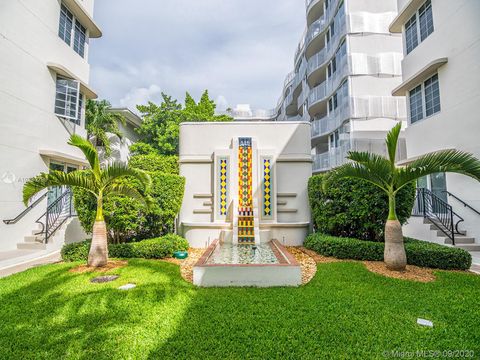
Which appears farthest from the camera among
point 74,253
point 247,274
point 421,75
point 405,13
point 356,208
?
point 405,13

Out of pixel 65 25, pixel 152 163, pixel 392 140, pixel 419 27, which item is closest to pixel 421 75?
pixel 419 27

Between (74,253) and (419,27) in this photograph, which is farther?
(419,27)

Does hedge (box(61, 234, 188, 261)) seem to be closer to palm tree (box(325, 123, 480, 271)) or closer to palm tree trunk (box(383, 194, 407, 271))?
palm tree (box(325, 123, 480, 271))

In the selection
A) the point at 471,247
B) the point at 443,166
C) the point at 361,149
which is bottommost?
the point at 471,247

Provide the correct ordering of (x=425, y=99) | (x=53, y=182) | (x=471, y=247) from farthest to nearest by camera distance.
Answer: (x=425, y=99)
(x=471, y=247)
(x=53, y=182)

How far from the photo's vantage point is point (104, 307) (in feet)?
13.8

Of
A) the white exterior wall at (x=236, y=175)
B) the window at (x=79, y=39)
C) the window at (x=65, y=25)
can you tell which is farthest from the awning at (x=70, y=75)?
the white exterior wall at (x=236, y=175)

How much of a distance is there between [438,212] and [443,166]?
5.60m

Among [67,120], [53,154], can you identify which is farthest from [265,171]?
[67,120]

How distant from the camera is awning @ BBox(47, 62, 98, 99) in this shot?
33.9 feet

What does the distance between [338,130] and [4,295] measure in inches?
730

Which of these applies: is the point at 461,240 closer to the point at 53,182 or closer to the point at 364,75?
the point at 364,75

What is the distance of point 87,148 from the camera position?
6.10 m

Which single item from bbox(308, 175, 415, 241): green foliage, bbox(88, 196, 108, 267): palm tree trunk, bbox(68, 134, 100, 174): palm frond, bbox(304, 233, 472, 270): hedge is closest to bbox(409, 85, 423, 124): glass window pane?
bbox(308, 175, 415, 241): green foliage
